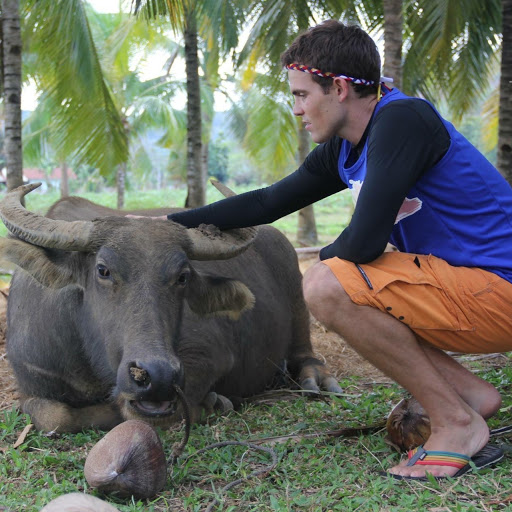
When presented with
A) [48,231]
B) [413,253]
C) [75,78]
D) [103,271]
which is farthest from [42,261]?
[75,78]

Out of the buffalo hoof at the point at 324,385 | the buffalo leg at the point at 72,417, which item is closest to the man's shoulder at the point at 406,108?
the buffalo leg at the point at 72,417

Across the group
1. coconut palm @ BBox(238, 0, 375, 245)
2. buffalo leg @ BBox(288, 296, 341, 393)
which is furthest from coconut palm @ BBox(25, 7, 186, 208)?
buffalo leg @ BBox(288, 296, 341, 393)

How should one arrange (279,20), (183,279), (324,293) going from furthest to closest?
(279,20) → (183,279) → (324,293)

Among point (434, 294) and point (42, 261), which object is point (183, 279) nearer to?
point (42, 261)

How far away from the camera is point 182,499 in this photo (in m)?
2.65

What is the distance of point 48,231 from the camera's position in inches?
132

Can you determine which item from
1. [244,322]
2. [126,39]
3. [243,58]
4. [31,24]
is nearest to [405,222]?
[244,322]

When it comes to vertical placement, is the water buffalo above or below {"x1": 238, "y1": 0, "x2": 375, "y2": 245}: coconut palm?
below

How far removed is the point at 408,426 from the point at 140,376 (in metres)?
1.14

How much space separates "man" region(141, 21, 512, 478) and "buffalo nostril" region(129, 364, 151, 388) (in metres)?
0.72

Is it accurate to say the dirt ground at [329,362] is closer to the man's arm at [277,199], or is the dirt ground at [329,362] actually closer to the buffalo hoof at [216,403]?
the buffalo hoof at [216,403]

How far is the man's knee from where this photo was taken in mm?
2826

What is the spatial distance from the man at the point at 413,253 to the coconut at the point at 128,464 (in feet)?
2.77

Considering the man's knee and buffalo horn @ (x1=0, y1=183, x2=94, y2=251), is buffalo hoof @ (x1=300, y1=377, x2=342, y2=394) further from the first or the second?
buffalo horn @ (x1=0, y1=183, x2=94, y2=251)
